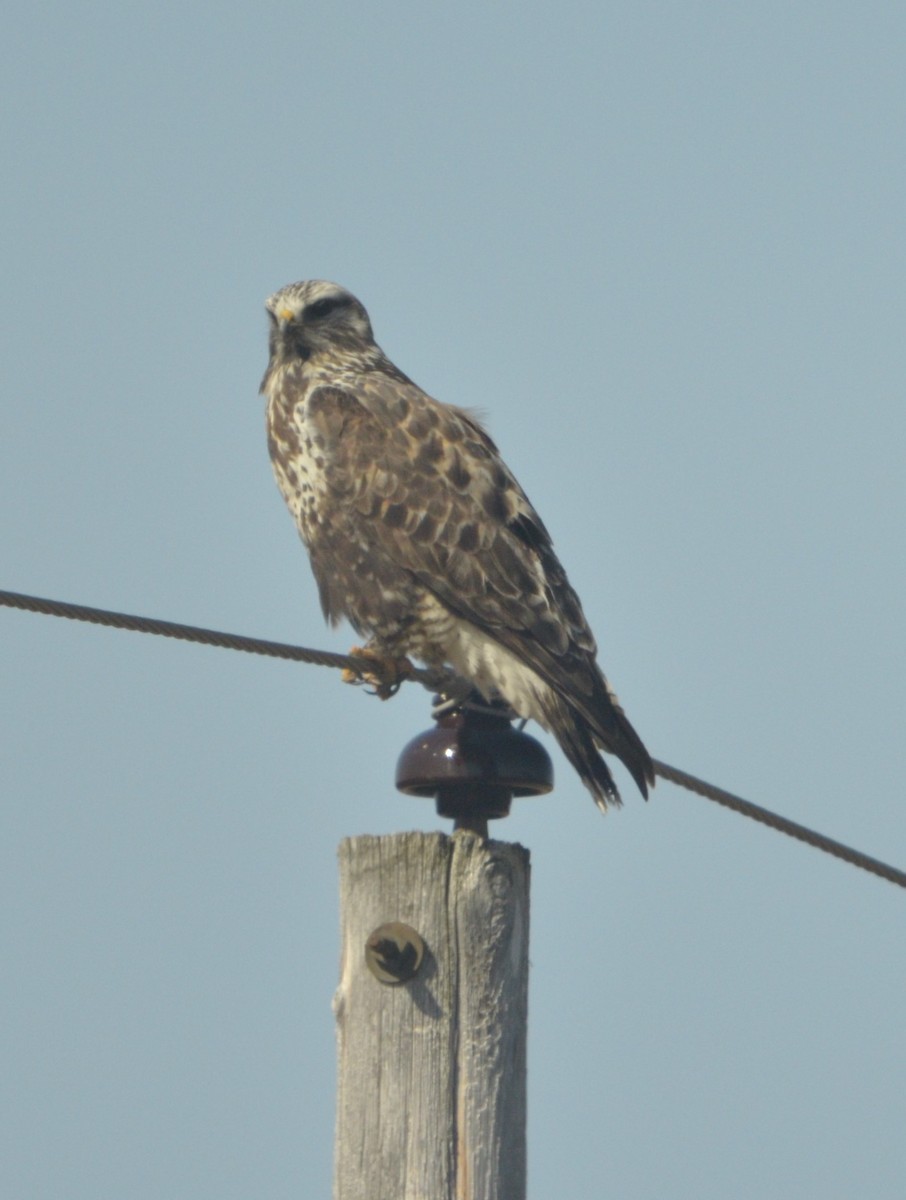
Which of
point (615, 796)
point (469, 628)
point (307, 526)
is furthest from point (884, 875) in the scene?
point (307, 526)

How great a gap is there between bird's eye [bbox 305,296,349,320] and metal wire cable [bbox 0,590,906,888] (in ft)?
9.36

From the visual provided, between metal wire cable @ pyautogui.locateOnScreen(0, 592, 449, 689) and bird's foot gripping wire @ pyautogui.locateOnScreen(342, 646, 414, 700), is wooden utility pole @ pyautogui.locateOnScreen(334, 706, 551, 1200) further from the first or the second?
bird's foot gripping wire @ pyautogui.locateOnScreen(342, 646, 414, 700)

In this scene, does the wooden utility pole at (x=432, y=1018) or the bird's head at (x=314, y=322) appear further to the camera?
the bird's head at (x=314, y=322)

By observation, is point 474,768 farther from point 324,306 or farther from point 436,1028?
point 324,306

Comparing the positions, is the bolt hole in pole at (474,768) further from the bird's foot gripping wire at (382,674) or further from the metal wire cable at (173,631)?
the bird's foot gripping wire at (382,674)

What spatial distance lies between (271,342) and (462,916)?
437 cm

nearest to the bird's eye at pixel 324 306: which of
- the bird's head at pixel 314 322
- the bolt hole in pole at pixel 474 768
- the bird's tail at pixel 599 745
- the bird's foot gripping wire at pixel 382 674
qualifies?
the bird's head at pixel 314 322

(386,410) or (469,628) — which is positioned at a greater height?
(386,410)

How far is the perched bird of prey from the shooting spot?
5.73 meters

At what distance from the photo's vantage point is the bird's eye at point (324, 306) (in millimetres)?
7336

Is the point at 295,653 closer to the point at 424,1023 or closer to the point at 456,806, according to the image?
the point at 456,806

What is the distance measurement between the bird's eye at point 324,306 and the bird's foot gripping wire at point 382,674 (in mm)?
1821

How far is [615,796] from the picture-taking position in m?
5.30

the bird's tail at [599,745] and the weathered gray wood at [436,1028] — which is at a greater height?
the bird's tail at [599,745]
